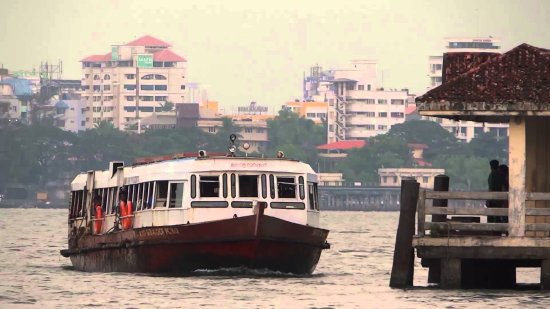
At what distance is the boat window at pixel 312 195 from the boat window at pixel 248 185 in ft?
6.58

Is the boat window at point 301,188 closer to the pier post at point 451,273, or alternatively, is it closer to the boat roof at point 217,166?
the boat roof at point 217,166

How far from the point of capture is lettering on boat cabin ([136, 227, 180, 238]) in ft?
184

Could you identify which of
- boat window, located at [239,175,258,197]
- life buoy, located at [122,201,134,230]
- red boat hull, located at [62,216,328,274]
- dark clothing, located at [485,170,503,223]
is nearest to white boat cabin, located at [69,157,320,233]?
boat window, located at [239,175,258,197]

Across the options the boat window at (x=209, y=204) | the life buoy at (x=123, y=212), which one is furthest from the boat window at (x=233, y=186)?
the life buoy at (x=123, y=212)

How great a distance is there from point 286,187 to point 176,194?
10.1 ft

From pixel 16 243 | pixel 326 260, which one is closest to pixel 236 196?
pixel 326 260

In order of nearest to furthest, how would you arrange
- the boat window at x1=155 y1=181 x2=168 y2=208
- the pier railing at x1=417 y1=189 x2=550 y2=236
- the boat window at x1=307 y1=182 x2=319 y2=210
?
1. the pier railing at x1=417 y1=189 x2=550 y2=236
2. the boat window at x1=155 y1=181 x2=168 y2=208
3. the boat window at x1=307 y1=182 x2=319 y2=210

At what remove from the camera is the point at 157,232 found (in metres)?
56.6

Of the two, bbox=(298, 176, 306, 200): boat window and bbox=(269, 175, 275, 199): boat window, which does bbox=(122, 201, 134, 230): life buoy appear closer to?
bbox=(269, 175, 275, 199): boat window

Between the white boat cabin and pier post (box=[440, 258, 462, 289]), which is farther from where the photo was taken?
the white boat cabin

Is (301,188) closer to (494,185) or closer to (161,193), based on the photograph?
(161,193)

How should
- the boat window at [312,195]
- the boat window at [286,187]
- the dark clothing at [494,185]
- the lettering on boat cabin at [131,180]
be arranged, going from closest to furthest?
the dark clothing at [494,185], the boat window at [286,187], the boat window at [312,195], the lettering on boat cabin at [131,180]

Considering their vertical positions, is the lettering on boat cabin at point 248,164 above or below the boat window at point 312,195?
above

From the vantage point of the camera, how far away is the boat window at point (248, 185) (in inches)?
2245
